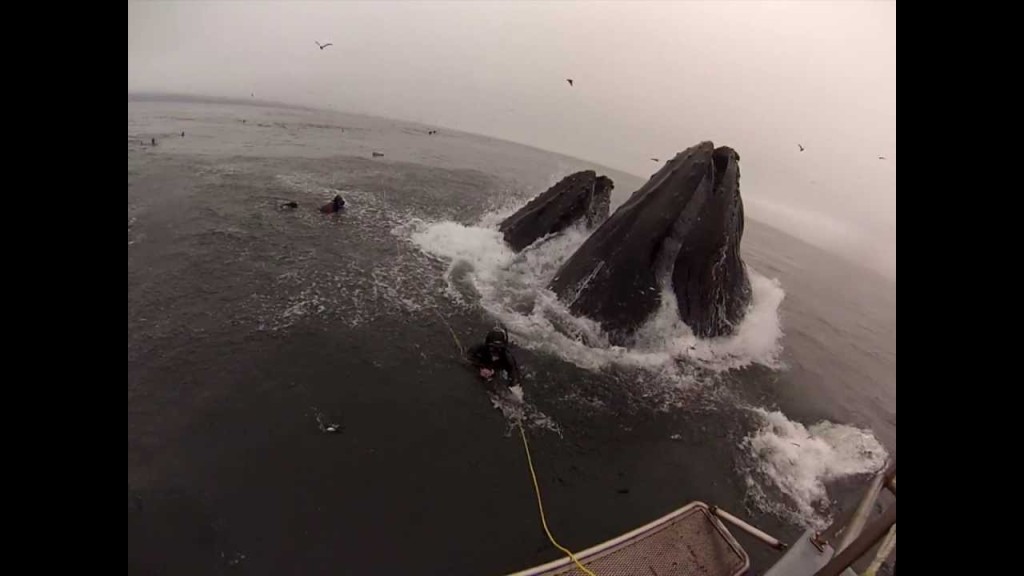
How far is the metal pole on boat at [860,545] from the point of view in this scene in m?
3.51

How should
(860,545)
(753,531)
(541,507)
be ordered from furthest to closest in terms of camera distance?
(541,507)
(753,531)
(860,545)

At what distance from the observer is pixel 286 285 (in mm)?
9492

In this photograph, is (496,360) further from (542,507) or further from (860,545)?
(860,545)

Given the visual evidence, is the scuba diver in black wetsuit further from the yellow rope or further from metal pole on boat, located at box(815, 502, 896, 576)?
metal pole on boat, located at box(815, 502, 896, 576)

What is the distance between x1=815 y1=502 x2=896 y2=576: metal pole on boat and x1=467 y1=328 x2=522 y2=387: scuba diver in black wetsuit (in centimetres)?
467

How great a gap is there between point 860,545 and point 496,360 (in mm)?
5040

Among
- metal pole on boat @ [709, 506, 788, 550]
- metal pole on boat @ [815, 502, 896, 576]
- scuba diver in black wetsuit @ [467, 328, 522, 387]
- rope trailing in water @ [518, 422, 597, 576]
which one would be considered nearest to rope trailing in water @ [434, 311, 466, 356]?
scuba diver in black wetsuit @ [467, 328, 522, 387]

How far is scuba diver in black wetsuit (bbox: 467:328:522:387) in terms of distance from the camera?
7184 millimetres

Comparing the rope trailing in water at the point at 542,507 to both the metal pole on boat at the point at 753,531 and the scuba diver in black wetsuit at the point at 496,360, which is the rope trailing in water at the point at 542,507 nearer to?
the scuba diver in black wetsuit at the point at 496,360

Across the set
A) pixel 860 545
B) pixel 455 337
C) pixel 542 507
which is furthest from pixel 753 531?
pixel 455 337

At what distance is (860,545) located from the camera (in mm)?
3549
